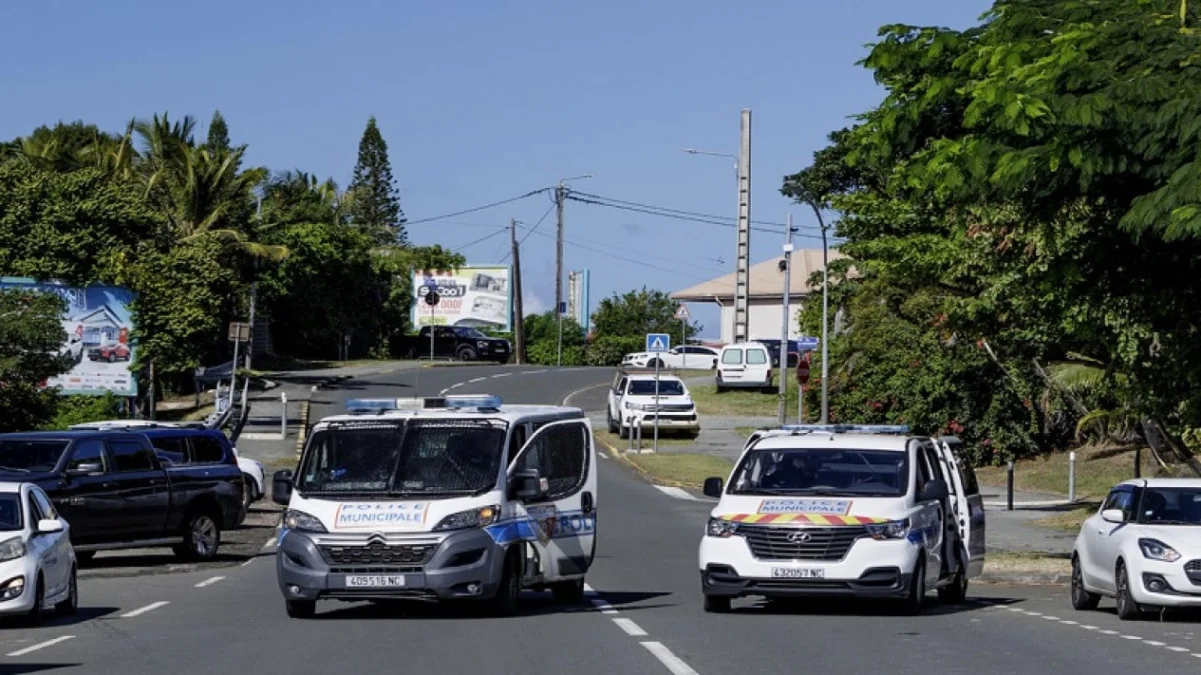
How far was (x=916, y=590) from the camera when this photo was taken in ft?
58.5

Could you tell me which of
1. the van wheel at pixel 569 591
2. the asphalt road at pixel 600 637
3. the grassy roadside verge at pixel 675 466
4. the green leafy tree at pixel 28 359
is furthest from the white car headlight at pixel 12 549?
the grassy roadside verge at pixel 675 466

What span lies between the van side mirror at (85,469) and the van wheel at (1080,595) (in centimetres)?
1220

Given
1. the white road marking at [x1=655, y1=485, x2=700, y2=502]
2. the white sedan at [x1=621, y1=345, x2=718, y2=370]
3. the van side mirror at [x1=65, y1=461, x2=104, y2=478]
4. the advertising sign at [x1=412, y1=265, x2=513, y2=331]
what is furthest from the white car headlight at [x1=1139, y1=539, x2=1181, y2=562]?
the advertising sign at [x1=412, y1=265, x2=513, y2=331]

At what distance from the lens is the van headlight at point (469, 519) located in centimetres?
1709

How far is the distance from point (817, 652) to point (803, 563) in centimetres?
303

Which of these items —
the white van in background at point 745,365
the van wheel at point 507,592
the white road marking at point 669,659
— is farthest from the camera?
the white van in background at point 745,365

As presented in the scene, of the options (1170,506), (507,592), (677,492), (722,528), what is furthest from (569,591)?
(677,492)

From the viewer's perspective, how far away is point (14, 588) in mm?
17250

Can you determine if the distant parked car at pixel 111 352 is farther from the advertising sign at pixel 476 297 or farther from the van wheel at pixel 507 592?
the advertising sign at pixel 476 297

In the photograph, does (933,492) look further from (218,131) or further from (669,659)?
(218,131)

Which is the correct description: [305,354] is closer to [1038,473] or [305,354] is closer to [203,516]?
[1038,473]

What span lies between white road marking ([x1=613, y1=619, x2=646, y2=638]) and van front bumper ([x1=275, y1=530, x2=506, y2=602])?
119 cm

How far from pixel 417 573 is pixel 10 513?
424cm

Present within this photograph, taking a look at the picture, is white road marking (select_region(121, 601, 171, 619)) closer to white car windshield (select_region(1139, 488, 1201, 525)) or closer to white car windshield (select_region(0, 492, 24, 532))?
white car windshield (select_region(0, 492, 24, 532))
